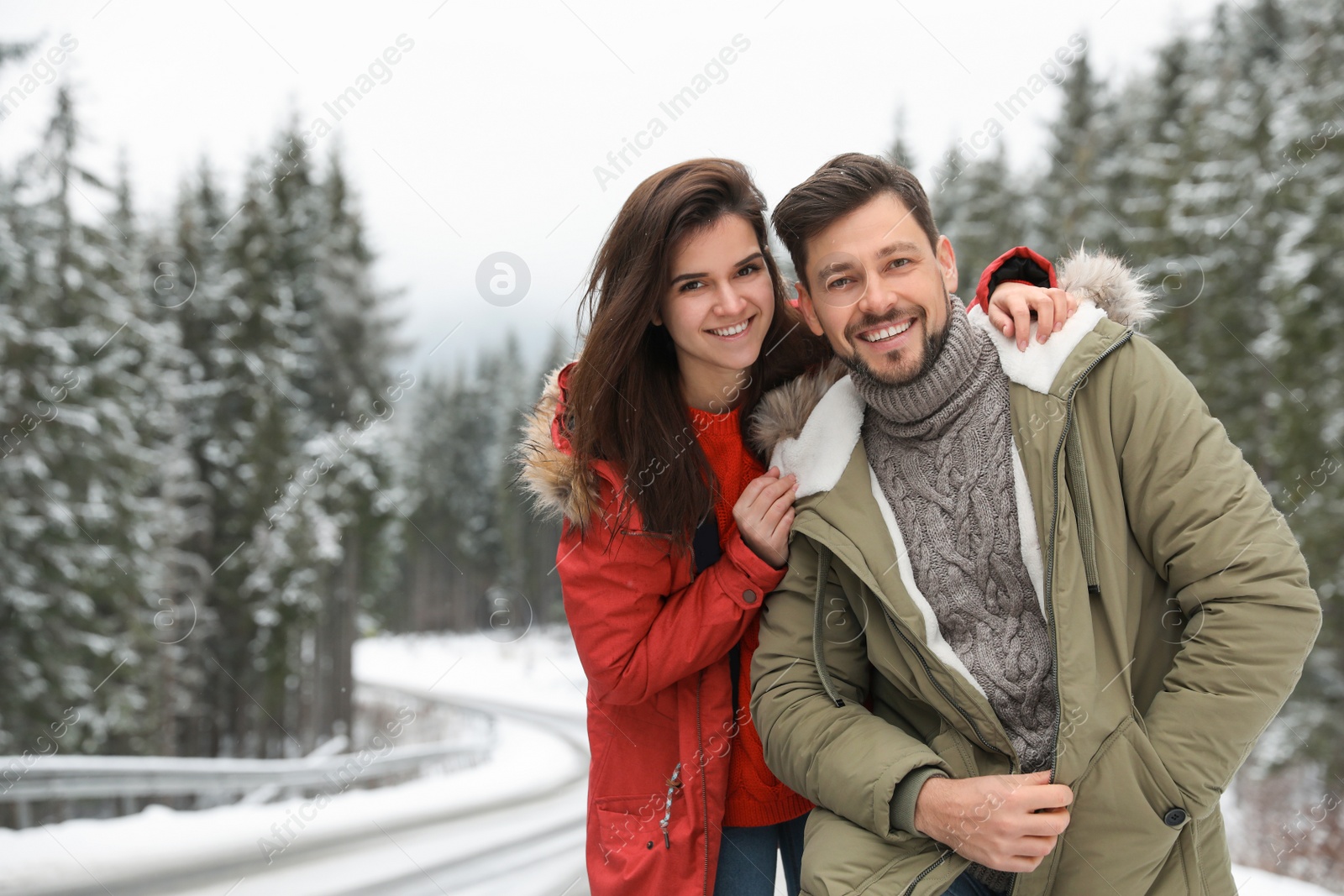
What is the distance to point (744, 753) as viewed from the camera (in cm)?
323

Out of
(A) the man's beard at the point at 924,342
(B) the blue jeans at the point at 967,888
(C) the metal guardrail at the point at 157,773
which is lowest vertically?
(C) the metal guardrail at the point at 157,773

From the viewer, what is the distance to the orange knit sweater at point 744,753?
3227mm

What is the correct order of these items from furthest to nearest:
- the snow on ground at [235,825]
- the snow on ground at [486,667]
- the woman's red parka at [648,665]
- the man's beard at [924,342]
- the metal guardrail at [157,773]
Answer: the snow on ground at [486,667] → the metal guardrail at [157,773] → the snow on ground at [235,825] → the woman's red parka at [648,665] → the man's beard at [924,342]

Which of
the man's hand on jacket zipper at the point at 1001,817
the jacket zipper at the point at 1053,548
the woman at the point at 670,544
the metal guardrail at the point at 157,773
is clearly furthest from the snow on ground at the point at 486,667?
the jacket zipper at the point at 1053,548

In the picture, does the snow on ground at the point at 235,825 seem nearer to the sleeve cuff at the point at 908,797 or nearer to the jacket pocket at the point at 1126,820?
the sleeve cuff at the point at 908,797

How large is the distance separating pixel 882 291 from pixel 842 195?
13.0 inches

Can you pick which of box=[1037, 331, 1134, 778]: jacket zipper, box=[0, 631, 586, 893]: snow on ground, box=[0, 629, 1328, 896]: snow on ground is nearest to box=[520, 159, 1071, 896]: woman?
box=[1037, 331, 1134, 778]: jacket zipper

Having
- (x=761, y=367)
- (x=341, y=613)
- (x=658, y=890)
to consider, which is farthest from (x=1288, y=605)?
(x=341, y=613)

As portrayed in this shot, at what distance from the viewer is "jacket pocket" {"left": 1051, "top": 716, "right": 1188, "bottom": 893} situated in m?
2.28

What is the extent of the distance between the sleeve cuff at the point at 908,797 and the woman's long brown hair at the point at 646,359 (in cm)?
106

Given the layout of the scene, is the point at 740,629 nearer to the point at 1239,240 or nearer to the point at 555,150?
the point at 555,150

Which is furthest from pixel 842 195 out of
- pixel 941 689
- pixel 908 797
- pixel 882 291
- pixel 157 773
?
pixel 157 773

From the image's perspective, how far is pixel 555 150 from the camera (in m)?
13.6

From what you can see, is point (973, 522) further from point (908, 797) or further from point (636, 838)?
point (636, 838)
